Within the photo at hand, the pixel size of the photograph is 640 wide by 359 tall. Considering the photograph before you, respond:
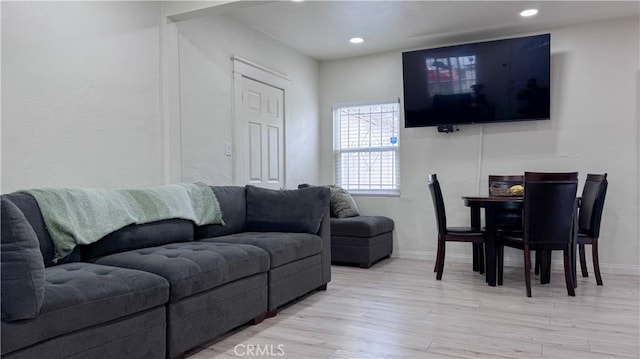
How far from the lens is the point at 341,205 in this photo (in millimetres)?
4730

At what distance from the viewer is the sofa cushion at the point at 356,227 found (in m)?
4.32

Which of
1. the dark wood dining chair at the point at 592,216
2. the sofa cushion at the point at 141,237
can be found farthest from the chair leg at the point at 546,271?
the sofa cushion at the point at 141,237

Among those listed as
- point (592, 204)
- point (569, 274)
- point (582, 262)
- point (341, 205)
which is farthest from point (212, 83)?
point (582, 262)

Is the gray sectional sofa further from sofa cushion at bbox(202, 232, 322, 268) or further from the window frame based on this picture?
the window frame

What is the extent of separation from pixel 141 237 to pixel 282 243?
2.87 feet

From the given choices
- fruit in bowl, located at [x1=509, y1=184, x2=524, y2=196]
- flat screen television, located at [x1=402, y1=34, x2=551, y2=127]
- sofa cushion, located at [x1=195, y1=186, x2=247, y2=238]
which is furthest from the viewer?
flat screen television, located at [x1=402, y1=34, x2=551, y2=127]

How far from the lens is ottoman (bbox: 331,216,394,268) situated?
433 cm

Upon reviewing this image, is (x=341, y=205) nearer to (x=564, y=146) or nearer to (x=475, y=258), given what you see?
(x=475, y=258)

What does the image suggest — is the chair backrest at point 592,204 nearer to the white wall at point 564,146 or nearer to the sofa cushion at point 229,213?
the white wall at point 564,146

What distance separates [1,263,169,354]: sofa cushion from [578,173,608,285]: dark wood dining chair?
11.4 ft

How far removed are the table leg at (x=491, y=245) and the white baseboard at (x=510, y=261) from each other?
1056 millimetres

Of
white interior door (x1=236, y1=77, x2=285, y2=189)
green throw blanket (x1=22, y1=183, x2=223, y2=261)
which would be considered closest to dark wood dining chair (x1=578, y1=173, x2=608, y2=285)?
white interior door (x1=236, y1=77, x2=285, y2=189)

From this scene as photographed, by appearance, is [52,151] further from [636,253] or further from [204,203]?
[636,253]

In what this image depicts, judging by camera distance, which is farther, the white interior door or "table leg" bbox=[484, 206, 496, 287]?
the white interior door
